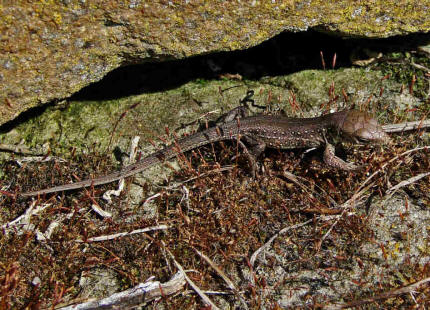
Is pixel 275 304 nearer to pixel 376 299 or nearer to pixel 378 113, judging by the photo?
pixel 376 299

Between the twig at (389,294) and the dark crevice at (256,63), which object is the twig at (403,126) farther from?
the twig at (389,294)

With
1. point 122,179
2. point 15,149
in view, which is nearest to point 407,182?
point 122,179

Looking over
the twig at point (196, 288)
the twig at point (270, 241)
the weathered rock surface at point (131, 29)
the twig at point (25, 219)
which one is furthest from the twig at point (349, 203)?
the twig at point (25, 219)

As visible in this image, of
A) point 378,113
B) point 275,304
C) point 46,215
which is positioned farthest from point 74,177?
point 378,113

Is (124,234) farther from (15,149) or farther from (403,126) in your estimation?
(403,126)

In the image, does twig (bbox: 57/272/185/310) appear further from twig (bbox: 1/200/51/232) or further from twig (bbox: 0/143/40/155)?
twig (bbox: 0/143/40/155)
